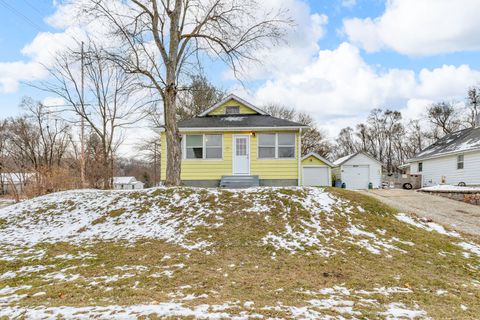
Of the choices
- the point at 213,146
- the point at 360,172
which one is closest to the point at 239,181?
the point at 213,146

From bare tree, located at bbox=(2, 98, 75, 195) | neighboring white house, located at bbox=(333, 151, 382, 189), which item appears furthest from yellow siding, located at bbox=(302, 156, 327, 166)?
bare tree, located at bbox=(2, 98, 75, 195)

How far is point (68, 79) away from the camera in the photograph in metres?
19.9

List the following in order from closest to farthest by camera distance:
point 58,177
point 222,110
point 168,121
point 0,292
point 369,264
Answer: point 0,292, point 369,264, point 168,121, point 58,177, point 222,110

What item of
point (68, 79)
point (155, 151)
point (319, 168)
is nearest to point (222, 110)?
point (319, 168)

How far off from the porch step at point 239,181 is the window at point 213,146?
1.25 m

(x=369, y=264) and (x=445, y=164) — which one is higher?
(x=445, y=164)

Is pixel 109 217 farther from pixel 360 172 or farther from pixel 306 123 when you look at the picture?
pixel 306 123

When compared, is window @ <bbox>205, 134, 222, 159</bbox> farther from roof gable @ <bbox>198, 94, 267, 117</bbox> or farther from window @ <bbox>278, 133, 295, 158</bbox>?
window @ <bbox>278, 133, 295, 158</bbox>

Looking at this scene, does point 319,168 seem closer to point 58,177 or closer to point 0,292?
point 58,177

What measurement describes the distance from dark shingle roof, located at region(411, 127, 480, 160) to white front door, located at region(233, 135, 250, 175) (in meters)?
13.4

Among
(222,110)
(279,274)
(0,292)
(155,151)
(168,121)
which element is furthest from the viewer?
(155,151)

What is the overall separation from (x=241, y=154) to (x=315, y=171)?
21.4 feet

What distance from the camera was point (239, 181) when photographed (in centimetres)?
1409

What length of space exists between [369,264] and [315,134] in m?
30.3
